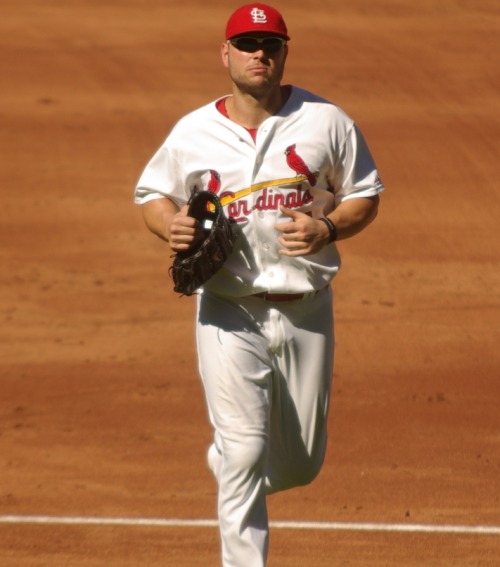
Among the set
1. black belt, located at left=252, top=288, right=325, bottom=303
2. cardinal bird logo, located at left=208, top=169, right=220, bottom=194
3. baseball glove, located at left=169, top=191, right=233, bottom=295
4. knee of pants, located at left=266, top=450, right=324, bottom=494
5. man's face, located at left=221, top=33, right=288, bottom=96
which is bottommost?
knee of pants, located at left=266, top=450, right=324, bottom=494

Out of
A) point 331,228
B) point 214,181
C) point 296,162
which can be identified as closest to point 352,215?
point 331,228

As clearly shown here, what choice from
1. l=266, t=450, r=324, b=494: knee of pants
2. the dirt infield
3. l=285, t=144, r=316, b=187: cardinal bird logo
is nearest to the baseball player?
l=285, t=144, r=316, b=187: cardinal bird logo

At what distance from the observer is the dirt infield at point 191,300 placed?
7.73 meters

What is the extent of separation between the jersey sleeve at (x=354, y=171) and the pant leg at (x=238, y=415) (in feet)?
2.04

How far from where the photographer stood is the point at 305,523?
7484 millimetres

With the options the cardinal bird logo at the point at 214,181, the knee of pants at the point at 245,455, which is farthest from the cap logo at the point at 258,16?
the knee of pants at the point at 245,455

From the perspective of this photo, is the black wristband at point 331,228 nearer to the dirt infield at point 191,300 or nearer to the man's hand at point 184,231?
the man's hand at point 184,231

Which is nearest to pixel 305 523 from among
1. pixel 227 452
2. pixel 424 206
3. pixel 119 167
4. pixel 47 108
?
pixel 227 452

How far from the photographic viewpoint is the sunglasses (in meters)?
5.60

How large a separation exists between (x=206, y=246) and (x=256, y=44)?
34.5 inches

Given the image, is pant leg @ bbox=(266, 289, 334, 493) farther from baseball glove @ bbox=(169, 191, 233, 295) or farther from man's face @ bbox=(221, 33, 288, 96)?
man's face @ bbox=(221, 33, 288, 96)

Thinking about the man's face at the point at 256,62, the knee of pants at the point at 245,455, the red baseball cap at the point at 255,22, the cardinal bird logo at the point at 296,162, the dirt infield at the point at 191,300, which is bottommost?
the dirt infield at the point at 191,300

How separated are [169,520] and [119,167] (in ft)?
27.7

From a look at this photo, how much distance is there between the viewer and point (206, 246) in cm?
543
